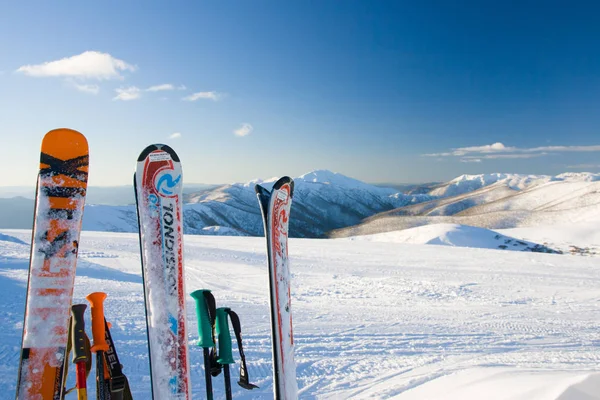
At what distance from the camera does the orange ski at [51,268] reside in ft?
7.83

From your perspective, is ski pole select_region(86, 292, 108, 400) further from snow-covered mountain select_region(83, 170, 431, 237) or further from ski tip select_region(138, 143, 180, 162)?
snow-covered mountain select_region(83, 170, 431, 237)

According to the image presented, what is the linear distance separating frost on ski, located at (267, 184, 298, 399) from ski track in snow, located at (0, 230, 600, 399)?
0.90 m

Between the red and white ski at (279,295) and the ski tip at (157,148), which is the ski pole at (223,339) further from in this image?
the ski tip at (157,148)

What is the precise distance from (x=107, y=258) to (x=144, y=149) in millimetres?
11206

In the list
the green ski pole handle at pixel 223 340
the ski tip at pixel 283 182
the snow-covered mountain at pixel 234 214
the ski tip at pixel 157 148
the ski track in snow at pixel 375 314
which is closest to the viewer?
the green ski pole handle at pixel 223 340

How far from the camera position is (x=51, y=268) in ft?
8.04

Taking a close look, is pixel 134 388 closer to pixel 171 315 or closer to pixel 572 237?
pixel 171 315

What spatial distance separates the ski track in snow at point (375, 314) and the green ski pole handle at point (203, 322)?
59.7 inches

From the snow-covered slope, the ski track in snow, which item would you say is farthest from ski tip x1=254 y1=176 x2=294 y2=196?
the snow-covered slope

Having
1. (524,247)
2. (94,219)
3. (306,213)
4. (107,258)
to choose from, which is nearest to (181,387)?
(107,258)

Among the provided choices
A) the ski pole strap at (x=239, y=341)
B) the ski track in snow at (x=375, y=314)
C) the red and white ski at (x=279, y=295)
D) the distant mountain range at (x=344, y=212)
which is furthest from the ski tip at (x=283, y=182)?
the distant mountain range at (x=344, y=212)

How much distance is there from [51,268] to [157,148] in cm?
121

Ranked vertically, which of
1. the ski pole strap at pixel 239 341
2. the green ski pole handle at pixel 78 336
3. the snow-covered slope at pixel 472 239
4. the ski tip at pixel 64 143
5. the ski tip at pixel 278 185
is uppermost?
the ski tip at pixel 64 143

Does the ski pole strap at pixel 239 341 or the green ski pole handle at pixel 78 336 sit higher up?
the green ski pole handle at pixel 78 336
